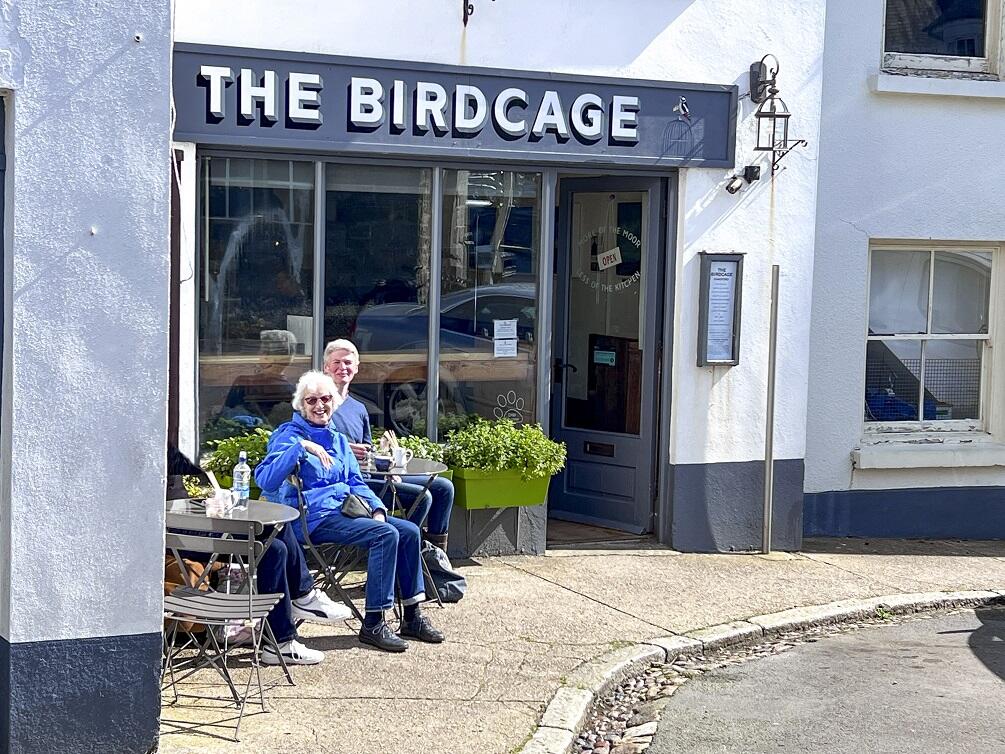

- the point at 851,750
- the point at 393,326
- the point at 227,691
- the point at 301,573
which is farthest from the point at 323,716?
the point at 393,326

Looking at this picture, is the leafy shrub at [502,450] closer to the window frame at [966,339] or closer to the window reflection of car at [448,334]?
the window reflection of car at [448,334]

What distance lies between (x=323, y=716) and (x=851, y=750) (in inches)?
89.8

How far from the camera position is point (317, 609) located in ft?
22.9

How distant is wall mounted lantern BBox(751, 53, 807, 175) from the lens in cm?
923

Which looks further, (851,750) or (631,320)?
(631,320)

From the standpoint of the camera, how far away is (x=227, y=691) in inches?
245

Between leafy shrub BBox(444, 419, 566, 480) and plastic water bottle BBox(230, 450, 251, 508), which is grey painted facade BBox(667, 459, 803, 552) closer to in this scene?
leafy shrub BBox(444, 419, 566, 480)

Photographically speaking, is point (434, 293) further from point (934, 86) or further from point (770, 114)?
point (934, 86)

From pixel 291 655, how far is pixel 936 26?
274 inches

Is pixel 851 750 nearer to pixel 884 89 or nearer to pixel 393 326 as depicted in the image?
pixel 393 326

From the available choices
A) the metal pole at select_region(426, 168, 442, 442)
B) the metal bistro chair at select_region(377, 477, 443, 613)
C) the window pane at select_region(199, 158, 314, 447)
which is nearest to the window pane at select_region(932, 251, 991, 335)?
the metal pole at select_region(426, 168, 442, 442)

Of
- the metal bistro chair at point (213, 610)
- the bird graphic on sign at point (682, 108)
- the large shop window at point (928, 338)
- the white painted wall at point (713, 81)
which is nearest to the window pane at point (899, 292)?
the large shop window at point (928, 338)

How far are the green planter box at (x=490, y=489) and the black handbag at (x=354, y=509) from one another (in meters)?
1.74

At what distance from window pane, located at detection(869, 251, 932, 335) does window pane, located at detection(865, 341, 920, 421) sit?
0.12 meters
